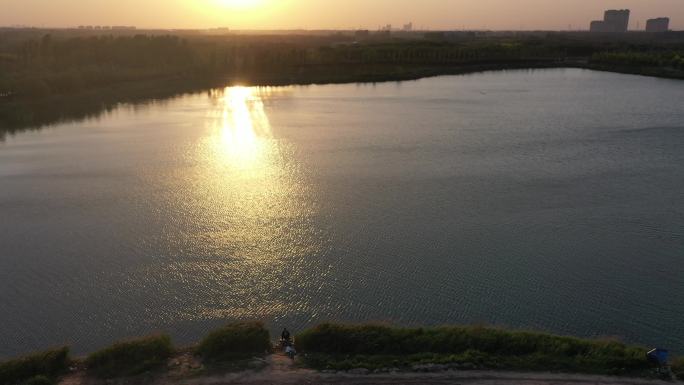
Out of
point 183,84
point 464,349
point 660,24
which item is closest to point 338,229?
point 464,349

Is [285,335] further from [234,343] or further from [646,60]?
[646,60]

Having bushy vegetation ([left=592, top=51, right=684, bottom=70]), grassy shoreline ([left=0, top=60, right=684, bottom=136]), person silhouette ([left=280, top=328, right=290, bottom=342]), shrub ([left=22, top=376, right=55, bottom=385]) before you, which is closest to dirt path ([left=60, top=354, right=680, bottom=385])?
shrub ([left=22, top=376, right=55, bottom=385])

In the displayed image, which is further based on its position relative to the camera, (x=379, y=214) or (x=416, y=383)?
(x=379, y=214)

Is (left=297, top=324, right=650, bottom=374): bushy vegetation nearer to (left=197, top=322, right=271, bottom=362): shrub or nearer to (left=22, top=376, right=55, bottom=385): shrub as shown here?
(left=197, top=322, right=271, bottom=362): shrub

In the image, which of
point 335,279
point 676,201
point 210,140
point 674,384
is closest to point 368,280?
point 335,279

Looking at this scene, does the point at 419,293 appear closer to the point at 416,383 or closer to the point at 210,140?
the point at 416,383
